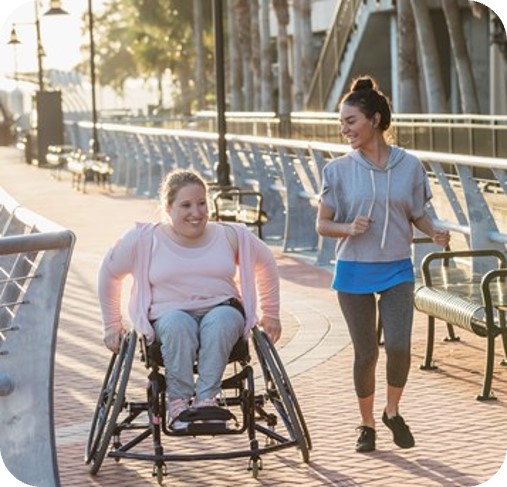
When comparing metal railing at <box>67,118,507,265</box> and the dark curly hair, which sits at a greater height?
the dark curly hair

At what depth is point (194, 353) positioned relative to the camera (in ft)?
27.8

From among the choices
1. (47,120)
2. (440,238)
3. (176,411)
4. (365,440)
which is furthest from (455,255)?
(47,120)

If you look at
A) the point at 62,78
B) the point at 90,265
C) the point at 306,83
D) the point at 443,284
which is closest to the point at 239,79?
the point at 306,83

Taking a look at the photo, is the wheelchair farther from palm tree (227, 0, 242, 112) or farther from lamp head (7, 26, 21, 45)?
palm tree (227, 0, 242, 112)

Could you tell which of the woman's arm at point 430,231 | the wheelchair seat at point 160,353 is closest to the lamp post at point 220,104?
the woman's arm at point 430,231

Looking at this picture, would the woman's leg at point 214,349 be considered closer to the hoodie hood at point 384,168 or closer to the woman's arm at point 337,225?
the woman's arm at point 337,225

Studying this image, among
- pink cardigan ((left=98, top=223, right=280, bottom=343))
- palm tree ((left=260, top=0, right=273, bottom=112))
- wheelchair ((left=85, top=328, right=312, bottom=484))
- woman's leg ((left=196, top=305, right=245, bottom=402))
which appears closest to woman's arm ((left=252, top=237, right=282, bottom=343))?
pink cardigan ((left=98, top=223, right=280, bottom=343))

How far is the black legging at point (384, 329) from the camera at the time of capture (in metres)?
9.13

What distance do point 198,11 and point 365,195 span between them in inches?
2714

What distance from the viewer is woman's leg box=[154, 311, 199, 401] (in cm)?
841

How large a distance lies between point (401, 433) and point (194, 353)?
1.16 metres

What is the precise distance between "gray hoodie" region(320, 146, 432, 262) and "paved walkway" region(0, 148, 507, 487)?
0.88 metres

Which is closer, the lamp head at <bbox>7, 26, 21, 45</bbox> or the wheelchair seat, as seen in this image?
the wheelchair seat

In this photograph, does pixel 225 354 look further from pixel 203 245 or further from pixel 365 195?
pixel 365 195
